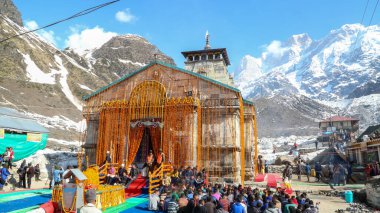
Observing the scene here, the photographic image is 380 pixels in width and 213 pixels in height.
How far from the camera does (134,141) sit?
73.0ft

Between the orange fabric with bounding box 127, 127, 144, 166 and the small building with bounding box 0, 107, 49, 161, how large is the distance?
1067 centimetres

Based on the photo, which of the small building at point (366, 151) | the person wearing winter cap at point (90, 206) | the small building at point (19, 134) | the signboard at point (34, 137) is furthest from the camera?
the small building at point (366, 151)

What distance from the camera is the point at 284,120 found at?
106750 millimetres

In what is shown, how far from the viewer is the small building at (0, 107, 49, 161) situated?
2372cm

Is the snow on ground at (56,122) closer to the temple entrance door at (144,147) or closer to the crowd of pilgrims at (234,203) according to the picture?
→ the temple entrance door at (144,147)

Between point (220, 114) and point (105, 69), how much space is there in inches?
4846

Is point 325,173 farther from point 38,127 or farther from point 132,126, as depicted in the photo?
point 38,127

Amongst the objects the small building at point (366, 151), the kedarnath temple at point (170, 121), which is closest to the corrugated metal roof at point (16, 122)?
the kedarnath temple at point (170, 121)

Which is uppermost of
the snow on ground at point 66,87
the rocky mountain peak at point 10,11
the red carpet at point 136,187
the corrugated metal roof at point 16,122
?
the rocky mountain peak at point 10,11

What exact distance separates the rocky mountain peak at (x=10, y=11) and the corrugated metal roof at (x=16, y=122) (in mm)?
116575

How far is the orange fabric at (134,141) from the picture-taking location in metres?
21.9

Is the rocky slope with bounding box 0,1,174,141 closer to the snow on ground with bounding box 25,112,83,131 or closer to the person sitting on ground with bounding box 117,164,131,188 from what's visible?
the snow on ground with bounding box 25,112,83,131

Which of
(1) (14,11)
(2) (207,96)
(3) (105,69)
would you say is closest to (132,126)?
(2) (207,96)

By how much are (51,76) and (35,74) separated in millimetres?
6048
